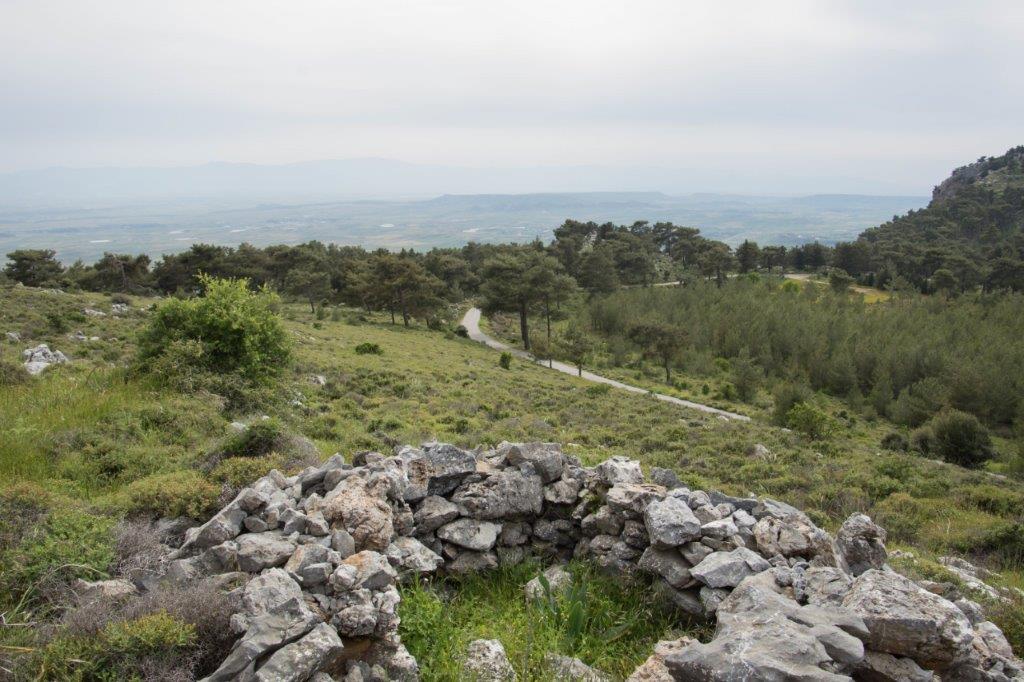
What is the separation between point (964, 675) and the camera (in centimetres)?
520

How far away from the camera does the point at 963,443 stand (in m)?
29.4

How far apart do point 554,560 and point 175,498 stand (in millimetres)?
5371

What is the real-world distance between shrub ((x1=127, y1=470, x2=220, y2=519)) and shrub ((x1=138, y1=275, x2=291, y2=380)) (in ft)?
23.8

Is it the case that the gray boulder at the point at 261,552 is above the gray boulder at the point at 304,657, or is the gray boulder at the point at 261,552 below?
above

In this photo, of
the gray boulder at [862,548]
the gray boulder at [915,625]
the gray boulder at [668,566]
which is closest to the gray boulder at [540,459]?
the gray boulder at [668,566]

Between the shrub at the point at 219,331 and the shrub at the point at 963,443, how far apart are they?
34.2 metres

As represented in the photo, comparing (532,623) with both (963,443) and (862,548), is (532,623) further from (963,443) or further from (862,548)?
(963,443)

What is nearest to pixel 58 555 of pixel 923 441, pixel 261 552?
pixel 261 552

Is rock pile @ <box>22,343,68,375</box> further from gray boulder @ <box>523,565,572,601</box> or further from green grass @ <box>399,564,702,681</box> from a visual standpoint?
gray boulder @ <box>523,565,572,601</box>

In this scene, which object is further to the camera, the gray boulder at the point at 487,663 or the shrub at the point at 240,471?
the shrub at the point at 240,471

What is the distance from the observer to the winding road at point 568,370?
3741 centimetres

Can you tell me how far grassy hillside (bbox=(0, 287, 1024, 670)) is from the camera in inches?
239

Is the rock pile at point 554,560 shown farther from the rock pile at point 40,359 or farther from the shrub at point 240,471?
the rock pile at point 40,359

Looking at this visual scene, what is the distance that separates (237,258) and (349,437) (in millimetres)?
58819
